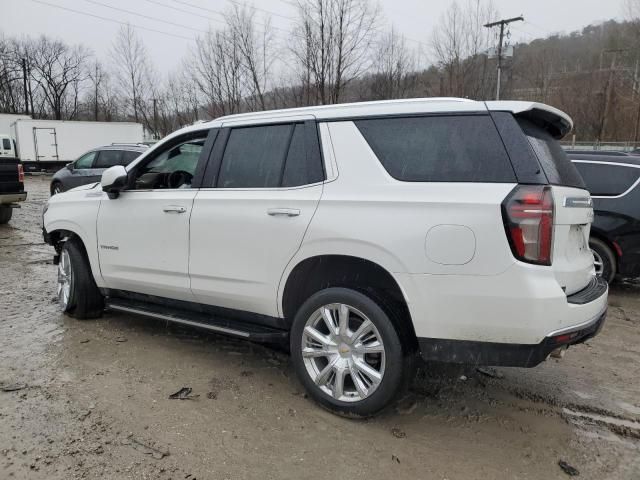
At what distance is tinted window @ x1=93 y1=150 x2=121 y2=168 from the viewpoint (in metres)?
14.4

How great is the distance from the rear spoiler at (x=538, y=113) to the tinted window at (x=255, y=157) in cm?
141

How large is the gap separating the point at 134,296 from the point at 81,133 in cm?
3380

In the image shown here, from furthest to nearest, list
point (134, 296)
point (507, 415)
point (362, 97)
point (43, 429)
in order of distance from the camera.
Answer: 1. point (362, 97)
2. point (134, 296)
3. point (507, 415)
4. point (43, 429)

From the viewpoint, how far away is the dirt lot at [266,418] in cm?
267

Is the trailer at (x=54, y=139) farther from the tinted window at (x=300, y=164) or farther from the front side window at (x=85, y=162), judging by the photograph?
the tinted window at (x=300, y=164)

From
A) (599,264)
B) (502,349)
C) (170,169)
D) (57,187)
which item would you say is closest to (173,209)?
(170,169)

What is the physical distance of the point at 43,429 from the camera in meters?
2.96

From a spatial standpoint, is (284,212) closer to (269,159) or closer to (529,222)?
(269,159)

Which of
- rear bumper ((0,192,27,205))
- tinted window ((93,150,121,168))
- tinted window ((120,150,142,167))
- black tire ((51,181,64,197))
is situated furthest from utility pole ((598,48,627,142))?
rear bumper ((0,192,27,205))

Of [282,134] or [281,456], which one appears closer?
[281,456]

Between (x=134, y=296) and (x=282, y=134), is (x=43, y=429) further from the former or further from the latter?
(x=282, y=134)

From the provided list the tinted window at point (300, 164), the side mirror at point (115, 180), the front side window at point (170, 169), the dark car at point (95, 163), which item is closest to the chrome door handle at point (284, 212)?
the tinted window at point (300, 164)

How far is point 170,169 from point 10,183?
859 centimetres

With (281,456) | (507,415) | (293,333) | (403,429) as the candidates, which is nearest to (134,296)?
(293,333)
